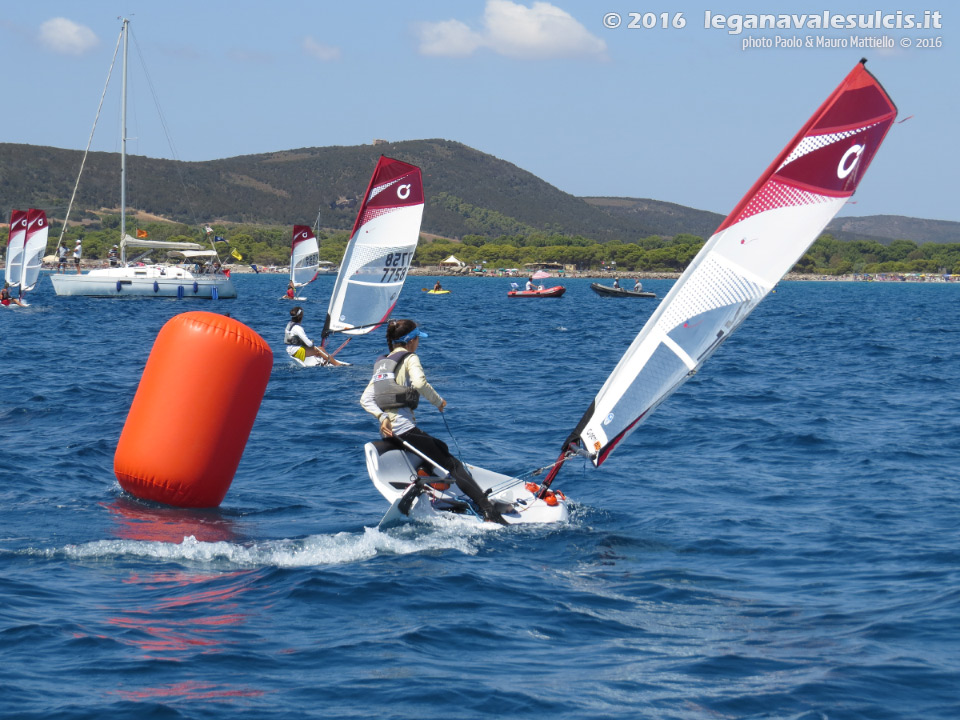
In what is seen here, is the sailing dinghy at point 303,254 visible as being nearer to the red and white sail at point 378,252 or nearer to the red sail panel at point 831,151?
the red and white sail at point 378,252

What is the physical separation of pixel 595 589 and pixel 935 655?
2349 mm

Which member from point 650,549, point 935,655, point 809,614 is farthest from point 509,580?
point 935,655

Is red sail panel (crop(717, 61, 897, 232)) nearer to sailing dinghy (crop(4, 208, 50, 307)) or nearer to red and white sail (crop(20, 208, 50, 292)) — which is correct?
sailing dinghy (crop(4, 208, 50, 307))

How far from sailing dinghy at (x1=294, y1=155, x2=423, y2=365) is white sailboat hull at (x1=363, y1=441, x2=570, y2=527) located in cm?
1389

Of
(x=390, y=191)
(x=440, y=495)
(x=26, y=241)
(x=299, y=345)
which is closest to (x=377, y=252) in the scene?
(x=390, y=191)

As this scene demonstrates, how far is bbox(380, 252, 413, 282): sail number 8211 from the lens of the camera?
24.5 meters

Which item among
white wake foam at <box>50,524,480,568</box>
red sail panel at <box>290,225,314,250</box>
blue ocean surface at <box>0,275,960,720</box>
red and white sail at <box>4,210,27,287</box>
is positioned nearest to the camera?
blue ocean surface at <box>0,275,960,720</box>

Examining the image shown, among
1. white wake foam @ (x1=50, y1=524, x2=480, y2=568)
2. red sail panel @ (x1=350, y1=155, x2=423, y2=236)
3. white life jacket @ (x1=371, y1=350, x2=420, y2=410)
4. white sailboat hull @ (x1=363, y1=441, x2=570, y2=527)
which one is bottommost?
white wake foam @ (x1=50, y1=524, x2=480, y2=568)

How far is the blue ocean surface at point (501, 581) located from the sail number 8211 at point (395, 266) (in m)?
8.60

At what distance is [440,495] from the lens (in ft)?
31.9

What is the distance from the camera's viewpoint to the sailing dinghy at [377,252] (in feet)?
78.8

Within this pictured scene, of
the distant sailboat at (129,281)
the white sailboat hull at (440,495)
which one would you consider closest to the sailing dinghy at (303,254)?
the distant sailboat at (129,281)

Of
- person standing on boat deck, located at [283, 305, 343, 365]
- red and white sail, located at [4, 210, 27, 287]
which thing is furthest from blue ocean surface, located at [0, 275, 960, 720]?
red and white sail, located at [4, 210, 27, 287]

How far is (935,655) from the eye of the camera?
21.2ft
